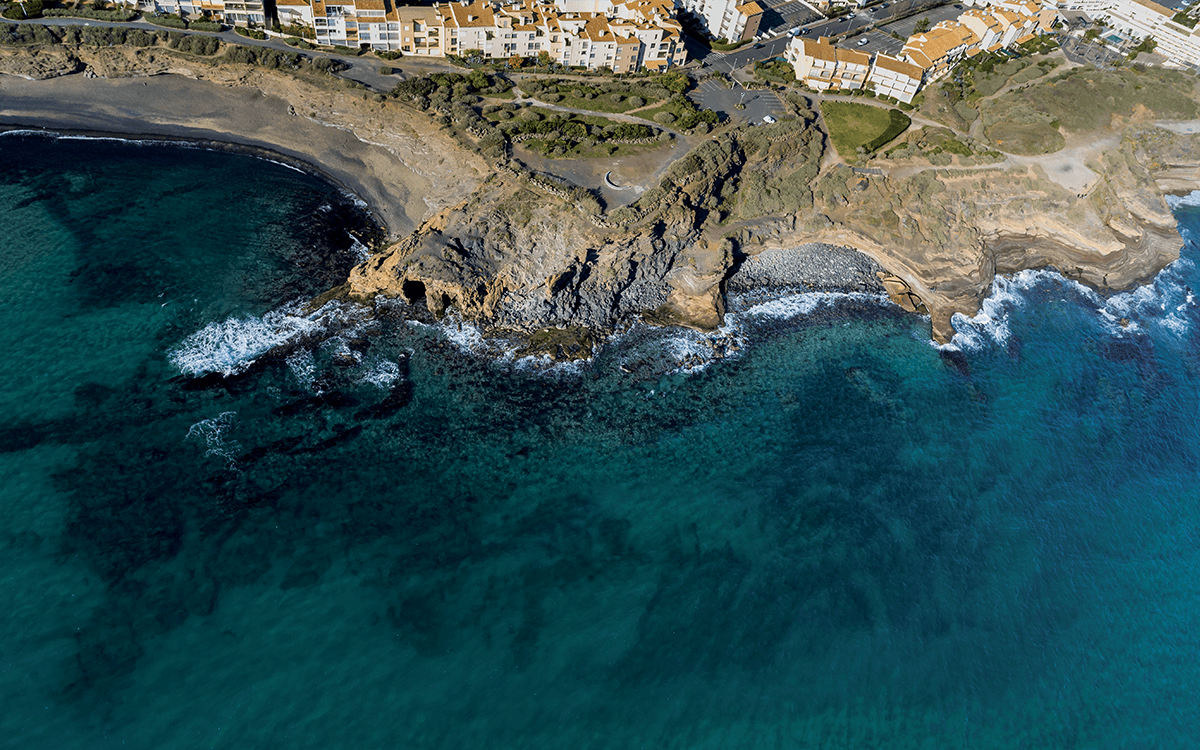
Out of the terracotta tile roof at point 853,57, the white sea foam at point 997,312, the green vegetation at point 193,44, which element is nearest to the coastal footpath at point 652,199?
the green vegetation at point 193,44

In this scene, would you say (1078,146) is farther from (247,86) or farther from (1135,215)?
(247,86)

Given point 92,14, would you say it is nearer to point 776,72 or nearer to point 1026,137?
point 776,72

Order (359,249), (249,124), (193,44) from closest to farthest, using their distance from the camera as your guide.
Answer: (359,249)
(249,124)
(193,44)

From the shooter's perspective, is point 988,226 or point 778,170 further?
point 988,226

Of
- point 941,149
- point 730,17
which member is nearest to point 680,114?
point 730,17

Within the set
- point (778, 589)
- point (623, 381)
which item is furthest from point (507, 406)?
point (778, 589)

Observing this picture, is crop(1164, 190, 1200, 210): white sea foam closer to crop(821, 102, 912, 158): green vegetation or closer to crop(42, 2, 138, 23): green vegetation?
crop(821, 102, 912, 158): green vegetation

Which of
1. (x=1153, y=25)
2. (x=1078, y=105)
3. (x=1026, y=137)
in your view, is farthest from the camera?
(x=1153, y=25)

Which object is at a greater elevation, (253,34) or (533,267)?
(253,34)
